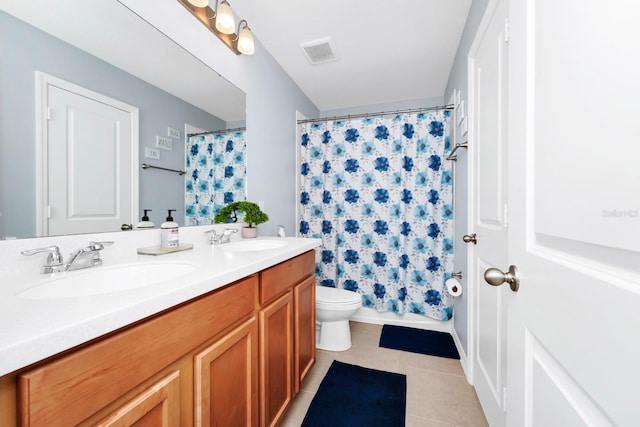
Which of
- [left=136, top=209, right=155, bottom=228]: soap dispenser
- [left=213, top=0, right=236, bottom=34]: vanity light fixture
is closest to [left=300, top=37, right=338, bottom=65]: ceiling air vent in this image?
[left=213, top=0, right=236, bottom=34]: vanity light fixture

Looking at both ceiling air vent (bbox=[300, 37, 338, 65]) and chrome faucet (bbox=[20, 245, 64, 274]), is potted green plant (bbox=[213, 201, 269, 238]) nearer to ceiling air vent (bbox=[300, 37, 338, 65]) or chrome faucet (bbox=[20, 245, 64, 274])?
chrome faucet (bbox=[20, 245, 64, 274])

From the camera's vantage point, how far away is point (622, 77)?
34 centimetres

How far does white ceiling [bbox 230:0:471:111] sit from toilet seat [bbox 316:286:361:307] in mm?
1882

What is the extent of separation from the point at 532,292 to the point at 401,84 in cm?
239

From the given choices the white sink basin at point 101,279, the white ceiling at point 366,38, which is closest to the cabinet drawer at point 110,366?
the white sink basin at point 101,279

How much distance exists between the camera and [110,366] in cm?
51

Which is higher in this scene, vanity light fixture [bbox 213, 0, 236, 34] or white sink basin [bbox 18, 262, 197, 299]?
vanity light fixture [bbox 213, 0, 236, 34]

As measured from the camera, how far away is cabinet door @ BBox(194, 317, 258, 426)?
29.1 inches

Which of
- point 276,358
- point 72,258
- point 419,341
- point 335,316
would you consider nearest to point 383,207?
point 335,316

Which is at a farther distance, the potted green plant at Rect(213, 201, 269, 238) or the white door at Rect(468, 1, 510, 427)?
the potted green plant at Rect(213, 201, 269, 238)

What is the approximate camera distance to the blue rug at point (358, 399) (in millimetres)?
1347

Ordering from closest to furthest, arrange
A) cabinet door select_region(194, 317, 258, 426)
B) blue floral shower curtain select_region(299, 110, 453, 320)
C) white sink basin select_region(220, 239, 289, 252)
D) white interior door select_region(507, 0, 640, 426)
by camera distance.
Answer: white interior door select_region(507, 0, 640, 426) < cabinet door select_region(194, 317, 258, 426) < white sink basin select_region(220, 239, 289, 252) < blue floral shower curtain select_region(299, 110, 453, 320)

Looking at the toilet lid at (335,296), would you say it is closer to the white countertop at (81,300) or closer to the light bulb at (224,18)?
the white countertop at (81,300)

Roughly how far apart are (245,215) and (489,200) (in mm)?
1359
